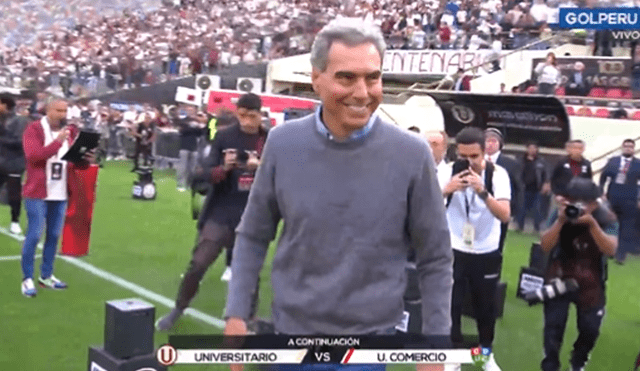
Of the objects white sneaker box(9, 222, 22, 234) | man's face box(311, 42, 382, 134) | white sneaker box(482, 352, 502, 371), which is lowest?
white sneaker box(9, 222, 22, 234)

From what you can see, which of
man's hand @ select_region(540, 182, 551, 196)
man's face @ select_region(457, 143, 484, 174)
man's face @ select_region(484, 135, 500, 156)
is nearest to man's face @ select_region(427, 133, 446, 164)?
man's face @ select_region(457, 143, 484, 174)

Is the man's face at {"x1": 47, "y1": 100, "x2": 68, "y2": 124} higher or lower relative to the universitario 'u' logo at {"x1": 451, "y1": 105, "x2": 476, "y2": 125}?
higher

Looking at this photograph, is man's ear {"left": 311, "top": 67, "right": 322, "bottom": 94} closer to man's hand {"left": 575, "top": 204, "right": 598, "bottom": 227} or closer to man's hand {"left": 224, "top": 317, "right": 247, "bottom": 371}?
man's hand {"left": 224, "top": 317, "right": 247, "bottom": 371}

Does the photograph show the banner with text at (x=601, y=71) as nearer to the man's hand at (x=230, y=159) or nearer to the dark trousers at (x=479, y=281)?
the dark trousers at (x=479, y=281)

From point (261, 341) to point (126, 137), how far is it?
86.4 feet

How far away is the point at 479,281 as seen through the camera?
20.4 feet

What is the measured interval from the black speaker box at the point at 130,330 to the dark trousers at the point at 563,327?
284 centimetres

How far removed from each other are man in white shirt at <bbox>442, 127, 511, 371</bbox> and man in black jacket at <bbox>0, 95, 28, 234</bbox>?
22.4 feet

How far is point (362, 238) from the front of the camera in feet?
8.62

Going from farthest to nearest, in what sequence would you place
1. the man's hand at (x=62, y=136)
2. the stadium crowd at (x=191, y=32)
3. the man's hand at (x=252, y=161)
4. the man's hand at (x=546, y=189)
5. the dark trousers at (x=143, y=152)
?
the stadium crowd at (x=191, y=32), the dark trousers at (x=143, y=152), the man's hand at (x=546, y=189), the man's hand at (x=62, y=136), the man's hand at (x=252, y=161)

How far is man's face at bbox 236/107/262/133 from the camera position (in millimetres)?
6777

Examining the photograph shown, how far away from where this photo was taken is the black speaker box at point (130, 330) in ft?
14.2

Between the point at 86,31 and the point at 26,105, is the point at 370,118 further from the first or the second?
the point at 86,31

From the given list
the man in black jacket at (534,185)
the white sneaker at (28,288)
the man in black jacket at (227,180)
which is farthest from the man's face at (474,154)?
the man in black jacket at (534,185)
